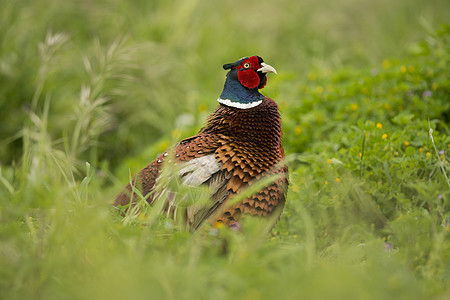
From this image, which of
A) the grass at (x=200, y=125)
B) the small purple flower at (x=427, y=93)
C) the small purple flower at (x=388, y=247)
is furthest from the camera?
the small purple flower at (x=427, y=93)

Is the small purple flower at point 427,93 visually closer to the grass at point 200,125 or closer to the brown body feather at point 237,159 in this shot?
the grass at point 200,125

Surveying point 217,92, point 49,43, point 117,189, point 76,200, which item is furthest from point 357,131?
point 217,92

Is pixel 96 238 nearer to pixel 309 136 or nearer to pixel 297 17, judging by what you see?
pixel 309 136

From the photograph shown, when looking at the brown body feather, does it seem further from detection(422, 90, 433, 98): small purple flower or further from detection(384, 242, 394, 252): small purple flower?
detection(422, 90, 433, 98): small purple flower

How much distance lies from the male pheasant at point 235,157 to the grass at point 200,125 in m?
0.14

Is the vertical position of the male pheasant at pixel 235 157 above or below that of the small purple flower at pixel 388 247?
above

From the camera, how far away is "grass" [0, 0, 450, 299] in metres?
1.64

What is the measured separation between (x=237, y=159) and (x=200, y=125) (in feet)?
5.64

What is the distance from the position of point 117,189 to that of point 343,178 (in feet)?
3.85

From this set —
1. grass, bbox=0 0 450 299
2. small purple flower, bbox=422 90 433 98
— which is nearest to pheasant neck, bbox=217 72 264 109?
grass, bbox=0 0 450 299

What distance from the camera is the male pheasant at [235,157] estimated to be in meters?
2.24

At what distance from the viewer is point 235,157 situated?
2260 mm

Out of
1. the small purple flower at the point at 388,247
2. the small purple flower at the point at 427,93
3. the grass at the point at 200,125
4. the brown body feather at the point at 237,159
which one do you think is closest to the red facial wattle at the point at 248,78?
the brown body feather at the point at 237,159

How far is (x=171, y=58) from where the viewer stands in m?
4.91
